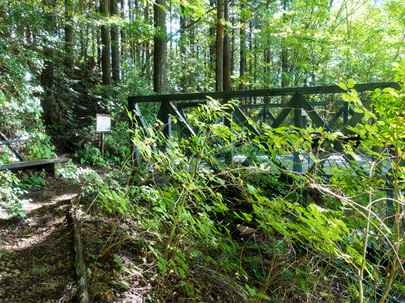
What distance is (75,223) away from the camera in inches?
118

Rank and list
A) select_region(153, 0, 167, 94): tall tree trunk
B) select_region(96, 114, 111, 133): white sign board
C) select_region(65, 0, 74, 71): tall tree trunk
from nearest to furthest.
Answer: select_region(96, 114, 111, 133): white sign board
select_region(65, 0, 74, 71): tall tree trunk
select_region(153, 0, 167, 94): tall tree trunk

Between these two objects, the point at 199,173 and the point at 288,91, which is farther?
the point at 288,91

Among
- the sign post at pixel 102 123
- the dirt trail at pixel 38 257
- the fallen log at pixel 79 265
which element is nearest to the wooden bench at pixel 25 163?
the sign post at pixel 102 123

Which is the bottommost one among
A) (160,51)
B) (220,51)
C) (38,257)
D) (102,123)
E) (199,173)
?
(38,257)

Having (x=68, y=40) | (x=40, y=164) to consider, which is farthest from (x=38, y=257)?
(x=68, y=40)

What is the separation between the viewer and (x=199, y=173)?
2.02 m

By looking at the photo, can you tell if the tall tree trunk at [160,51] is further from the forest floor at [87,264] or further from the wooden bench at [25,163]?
the forest floor at [87,264]

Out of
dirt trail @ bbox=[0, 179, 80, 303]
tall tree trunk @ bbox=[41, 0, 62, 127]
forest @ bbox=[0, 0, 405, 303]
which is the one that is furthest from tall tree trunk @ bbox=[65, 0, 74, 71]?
dirt trail @ bbox=[0, 179, 80, 303]

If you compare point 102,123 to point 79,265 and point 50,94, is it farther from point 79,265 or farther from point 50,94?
point 79,265

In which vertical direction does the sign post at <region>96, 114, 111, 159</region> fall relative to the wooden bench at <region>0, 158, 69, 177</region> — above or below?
above

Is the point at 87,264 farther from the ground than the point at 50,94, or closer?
closer

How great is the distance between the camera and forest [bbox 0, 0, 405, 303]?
1.84m

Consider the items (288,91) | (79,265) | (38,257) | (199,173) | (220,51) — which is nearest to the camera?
(199,173)

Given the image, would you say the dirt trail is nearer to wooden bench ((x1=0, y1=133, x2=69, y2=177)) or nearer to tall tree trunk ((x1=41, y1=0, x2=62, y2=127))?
wooden bench ((x1=0, y1=133, x2=69, y2=177))
